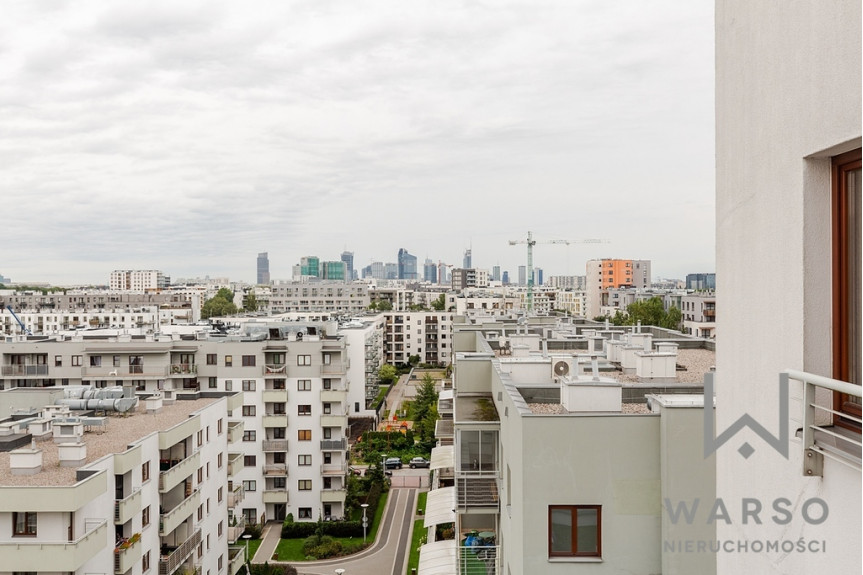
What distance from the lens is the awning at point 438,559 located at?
80.5ft

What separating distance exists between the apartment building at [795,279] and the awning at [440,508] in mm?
24022

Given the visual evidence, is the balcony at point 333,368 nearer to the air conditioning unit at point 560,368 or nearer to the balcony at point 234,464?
the balcony at point 234,464

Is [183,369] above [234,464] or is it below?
above

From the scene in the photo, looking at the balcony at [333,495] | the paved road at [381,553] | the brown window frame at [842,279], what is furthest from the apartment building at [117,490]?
the brown window frame at [842,279]

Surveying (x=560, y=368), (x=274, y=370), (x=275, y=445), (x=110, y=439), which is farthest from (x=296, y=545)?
(x=560, y=368)

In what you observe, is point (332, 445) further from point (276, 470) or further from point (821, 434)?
point (821, 434)

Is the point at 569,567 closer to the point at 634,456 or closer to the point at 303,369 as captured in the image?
the point at 634,456

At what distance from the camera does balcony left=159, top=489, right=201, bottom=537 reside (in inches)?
1040

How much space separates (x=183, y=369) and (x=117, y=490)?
2991 cm

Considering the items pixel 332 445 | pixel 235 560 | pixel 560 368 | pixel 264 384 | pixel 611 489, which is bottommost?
pixel 235 560

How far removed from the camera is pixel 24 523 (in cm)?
1994

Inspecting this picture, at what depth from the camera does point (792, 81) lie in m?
4.06

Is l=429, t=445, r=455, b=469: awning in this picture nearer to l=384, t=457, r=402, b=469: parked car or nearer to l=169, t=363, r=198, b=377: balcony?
l=169, t=363, r=198, b=377: balcony

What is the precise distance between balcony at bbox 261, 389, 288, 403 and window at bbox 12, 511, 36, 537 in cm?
3047
